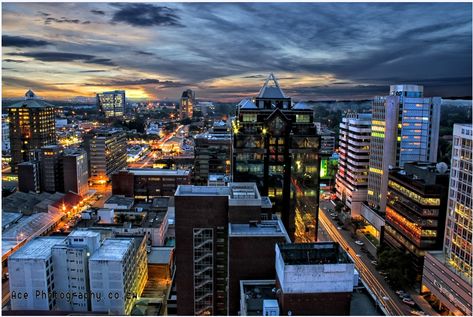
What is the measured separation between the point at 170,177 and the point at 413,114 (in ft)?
90.9

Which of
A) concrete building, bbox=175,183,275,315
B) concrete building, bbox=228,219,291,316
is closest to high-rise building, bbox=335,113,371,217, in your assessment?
concrete building, bbox=175,183,275,315

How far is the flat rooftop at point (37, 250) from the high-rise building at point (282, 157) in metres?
12.5

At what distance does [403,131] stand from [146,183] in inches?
1159

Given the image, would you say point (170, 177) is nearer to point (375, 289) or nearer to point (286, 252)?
point (375, 289)

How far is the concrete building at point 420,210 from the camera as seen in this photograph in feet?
84.2

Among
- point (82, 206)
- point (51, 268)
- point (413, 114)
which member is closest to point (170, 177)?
point (82, 206)

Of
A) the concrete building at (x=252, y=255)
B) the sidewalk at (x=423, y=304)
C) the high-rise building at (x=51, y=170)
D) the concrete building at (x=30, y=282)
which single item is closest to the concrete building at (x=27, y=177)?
the high-rise building at (x=51, y=170)

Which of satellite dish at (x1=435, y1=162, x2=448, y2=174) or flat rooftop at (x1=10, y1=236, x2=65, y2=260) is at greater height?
satellite dish at (x1=435, y1=162, x2=448, y2=174)

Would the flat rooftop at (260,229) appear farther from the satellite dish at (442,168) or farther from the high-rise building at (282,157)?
the satellite dish at (442,168)

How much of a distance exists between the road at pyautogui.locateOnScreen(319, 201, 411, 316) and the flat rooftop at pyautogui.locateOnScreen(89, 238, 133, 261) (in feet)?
52.4

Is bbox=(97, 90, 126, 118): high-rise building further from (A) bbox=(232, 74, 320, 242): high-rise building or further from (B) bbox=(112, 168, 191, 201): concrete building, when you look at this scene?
(A) bbox=(232, 74, 320, 242): high-rise building

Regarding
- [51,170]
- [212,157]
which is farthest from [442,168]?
[51,170]

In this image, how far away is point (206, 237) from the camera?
19734 millimetres

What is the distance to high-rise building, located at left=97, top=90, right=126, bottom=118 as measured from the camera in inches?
Answer: 6698
